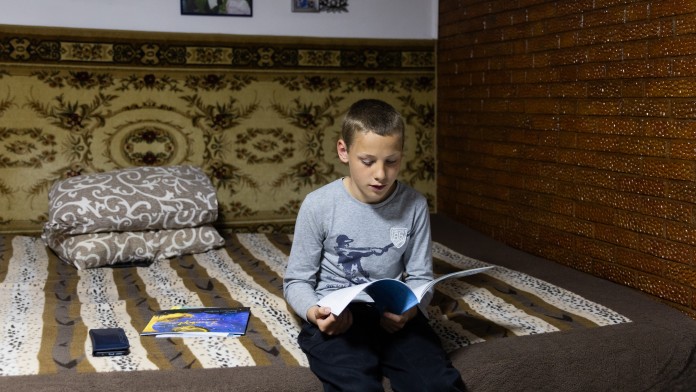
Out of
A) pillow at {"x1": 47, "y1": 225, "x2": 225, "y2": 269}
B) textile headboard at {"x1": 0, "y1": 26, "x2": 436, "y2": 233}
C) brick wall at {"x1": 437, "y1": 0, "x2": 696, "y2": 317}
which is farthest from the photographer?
textile headboard at {"x1": 0, "y1": 26, "x2": 436, "y2": 233}

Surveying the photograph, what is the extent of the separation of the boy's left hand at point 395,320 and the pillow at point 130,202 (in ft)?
4.32

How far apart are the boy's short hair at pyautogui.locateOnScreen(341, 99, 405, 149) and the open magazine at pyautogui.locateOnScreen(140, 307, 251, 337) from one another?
1.79 ft

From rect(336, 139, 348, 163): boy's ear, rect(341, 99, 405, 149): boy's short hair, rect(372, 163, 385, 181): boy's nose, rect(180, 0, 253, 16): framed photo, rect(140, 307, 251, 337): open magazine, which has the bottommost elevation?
rect(140, 307, 251, 337): open magazine

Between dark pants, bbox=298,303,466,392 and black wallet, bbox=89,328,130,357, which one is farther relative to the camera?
black wallet, bbox=89,328,130,357

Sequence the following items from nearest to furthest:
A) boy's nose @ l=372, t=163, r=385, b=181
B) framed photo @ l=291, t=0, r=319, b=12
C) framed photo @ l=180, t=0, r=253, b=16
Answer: boy's nose @ l=372, t=163, r=385, b=181, framed photo @ l=180, t=0, r=253, b=16, framed photo @ l=291, t=0, r=319, b=12

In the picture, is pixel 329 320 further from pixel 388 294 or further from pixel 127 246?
pixel 127 246

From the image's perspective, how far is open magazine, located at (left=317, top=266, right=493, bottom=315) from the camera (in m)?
1.73

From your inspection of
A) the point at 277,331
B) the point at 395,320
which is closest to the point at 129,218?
the point at 277,331

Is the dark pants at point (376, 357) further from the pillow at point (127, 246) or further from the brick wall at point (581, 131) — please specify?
the pillow at point (127, 246)

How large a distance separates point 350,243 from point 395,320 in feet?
0.78

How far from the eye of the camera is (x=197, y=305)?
2.39 meters

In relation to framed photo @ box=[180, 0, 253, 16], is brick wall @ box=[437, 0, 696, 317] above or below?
below

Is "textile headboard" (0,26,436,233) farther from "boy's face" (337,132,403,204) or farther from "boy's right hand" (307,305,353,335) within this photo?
"boy's right hand" (307,305,353,335)

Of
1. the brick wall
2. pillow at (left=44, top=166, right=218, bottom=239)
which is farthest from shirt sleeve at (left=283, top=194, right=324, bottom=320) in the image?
pillow at (left=44, top=166, right=218, bottom=239)
